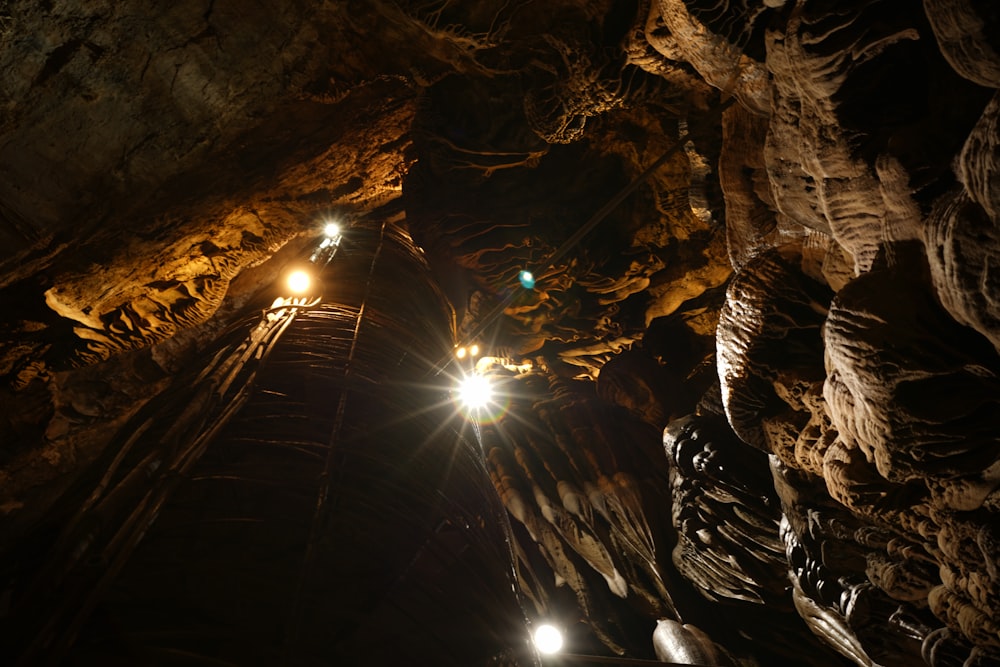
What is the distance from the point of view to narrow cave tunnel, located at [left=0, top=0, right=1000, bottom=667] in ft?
5.78

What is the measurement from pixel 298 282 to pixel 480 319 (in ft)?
8.46

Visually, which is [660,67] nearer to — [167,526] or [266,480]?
[266,480]

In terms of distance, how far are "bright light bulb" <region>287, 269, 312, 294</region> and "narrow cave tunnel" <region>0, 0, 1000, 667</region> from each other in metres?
0.04

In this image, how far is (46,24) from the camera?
114 inches

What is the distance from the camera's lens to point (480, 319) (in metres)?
6.12

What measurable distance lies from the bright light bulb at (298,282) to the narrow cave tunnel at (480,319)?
1.4 inches

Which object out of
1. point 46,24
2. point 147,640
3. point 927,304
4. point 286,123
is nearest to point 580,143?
point 286,123

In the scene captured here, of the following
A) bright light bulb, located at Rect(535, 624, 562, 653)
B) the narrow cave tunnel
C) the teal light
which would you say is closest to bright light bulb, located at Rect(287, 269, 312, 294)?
the narrow cave tunnel

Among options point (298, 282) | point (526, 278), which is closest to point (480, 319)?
point (526, 278)

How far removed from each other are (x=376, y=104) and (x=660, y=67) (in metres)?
2.60

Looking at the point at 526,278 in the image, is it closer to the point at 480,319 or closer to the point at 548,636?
the point at 480,319

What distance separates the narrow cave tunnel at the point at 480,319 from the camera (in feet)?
5.78

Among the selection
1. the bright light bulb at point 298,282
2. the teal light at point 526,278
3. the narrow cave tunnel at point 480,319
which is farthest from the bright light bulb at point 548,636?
the bright light bulb at point 298,282

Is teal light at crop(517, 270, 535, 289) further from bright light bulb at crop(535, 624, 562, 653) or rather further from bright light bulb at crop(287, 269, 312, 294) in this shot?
bright light bulb at crop(535, 624, 562, 653)
